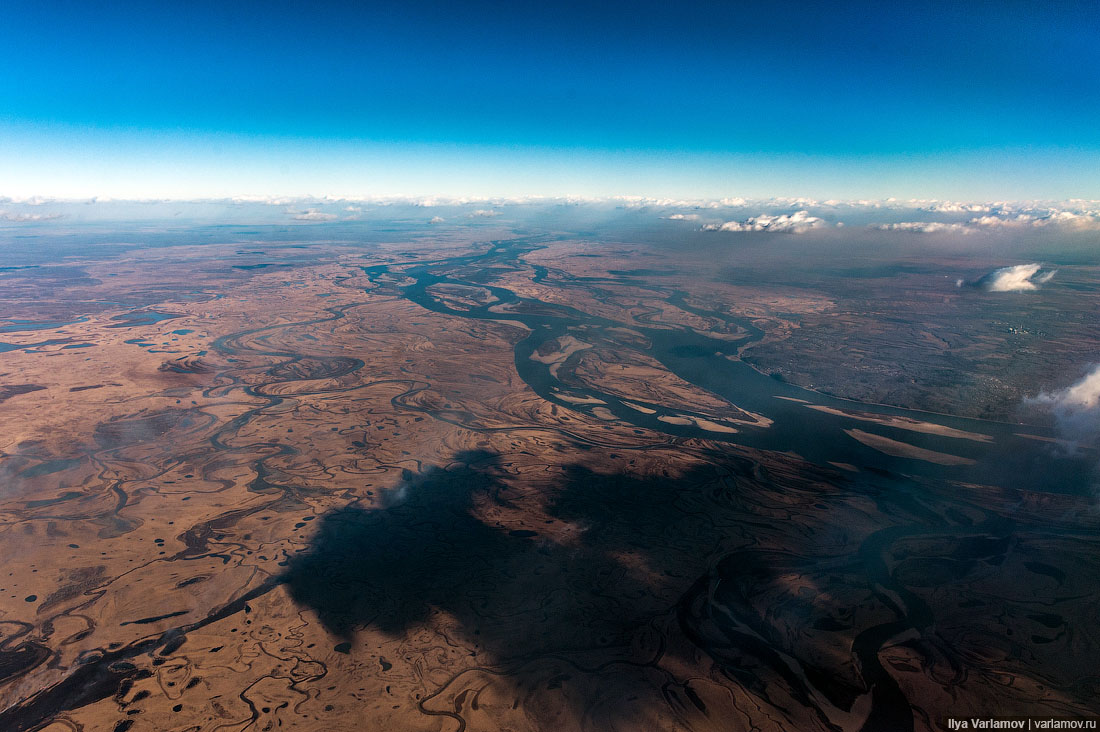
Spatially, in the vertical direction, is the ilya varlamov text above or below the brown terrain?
above

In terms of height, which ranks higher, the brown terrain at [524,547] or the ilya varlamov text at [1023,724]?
the ilya varlamov text at [1023,724]

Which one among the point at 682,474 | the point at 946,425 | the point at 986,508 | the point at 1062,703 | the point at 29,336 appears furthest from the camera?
the point at 29,336

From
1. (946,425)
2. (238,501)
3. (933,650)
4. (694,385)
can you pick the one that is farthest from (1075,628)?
(238,501)

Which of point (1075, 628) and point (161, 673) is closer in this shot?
point (161, 673)

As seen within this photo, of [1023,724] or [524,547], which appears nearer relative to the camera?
[1023,724]

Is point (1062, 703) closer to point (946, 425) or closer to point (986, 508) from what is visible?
point (986, 508)

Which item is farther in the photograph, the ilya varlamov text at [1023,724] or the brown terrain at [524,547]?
the brown terrain at [524,547]

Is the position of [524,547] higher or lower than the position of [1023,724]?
lower

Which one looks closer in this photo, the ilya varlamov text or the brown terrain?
the ilya varlamov text

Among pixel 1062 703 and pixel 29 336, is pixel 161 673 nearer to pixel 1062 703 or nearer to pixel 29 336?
pixel 1062 703

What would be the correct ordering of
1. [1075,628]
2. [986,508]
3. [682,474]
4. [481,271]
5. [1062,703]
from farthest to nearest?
[481,271], [682,474], [986,508], [1075,628], [1062,703]
